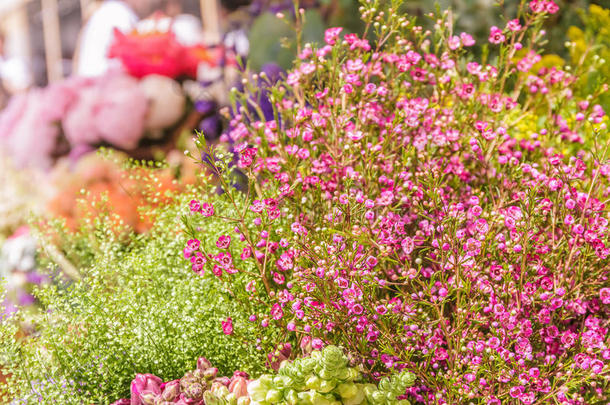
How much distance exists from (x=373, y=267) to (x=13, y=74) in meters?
2.38

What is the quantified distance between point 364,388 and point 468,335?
137 millimetres

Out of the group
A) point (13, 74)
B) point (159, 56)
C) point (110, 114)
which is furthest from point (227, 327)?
point (13, 74)

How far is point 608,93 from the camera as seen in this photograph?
1.05 meters

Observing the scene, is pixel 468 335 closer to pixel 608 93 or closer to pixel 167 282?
pixel 167 282

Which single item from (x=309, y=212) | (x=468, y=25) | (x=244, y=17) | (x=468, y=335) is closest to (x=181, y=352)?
(x=309, y=212)

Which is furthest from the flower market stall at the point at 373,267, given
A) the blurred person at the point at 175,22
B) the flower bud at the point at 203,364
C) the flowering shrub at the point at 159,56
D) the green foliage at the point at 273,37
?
the blurred person at the point at 175,22

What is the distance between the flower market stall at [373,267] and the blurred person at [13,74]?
1.89 metres

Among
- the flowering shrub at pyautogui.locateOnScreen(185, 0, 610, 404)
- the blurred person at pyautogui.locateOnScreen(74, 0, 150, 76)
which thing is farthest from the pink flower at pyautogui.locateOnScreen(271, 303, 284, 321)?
the blurred person at pyautogui.locateOnScreen(74, 0, 150, 76)

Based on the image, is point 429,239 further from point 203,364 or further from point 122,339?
point 122,339

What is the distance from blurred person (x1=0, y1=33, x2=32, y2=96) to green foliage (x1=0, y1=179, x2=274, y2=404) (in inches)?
78.6

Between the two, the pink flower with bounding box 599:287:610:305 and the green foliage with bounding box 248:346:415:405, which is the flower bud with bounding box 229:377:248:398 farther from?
the pink flower with bounding box 599:287:610:305

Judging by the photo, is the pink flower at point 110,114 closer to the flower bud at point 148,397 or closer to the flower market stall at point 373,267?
the flower market stall at point 373,267

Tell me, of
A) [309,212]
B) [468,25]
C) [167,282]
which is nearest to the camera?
[309,212]

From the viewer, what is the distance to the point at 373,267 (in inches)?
30.9
